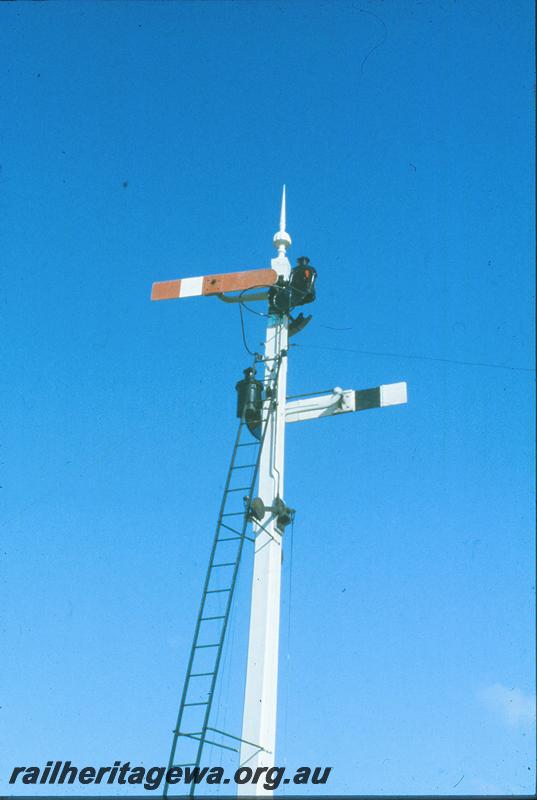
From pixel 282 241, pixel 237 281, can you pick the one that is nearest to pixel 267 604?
pixel 237 281

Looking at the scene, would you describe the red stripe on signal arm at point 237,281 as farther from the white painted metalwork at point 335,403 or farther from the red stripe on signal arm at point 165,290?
the white painted metalwork at point 335,403

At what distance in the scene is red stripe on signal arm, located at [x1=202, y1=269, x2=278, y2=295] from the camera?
801cm

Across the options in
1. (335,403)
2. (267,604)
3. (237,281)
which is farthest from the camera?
(237,281)

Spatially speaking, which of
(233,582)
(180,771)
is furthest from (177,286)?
(180,771)

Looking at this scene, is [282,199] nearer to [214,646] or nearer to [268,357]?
[268,357]

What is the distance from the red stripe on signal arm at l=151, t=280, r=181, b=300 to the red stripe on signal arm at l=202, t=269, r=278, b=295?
1.12ft

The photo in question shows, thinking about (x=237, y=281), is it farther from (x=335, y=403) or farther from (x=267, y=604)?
(x=267, y=604)

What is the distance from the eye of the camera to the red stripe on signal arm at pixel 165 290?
834 centimetres

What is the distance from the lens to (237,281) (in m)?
8.11

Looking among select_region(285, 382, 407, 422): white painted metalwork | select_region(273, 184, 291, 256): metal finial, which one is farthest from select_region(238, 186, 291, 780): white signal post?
select_region(273, 184, 291, 256): metal finial

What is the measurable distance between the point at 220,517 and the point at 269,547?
51cm

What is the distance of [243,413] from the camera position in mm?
7262

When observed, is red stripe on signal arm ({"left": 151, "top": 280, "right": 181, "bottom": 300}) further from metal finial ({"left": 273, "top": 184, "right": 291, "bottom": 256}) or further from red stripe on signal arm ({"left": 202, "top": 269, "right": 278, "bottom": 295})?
metal finial ({"left": 273, "top": 184, "right": 291, "bottom": 256})

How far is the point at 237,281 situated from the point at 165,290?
2.84ft
